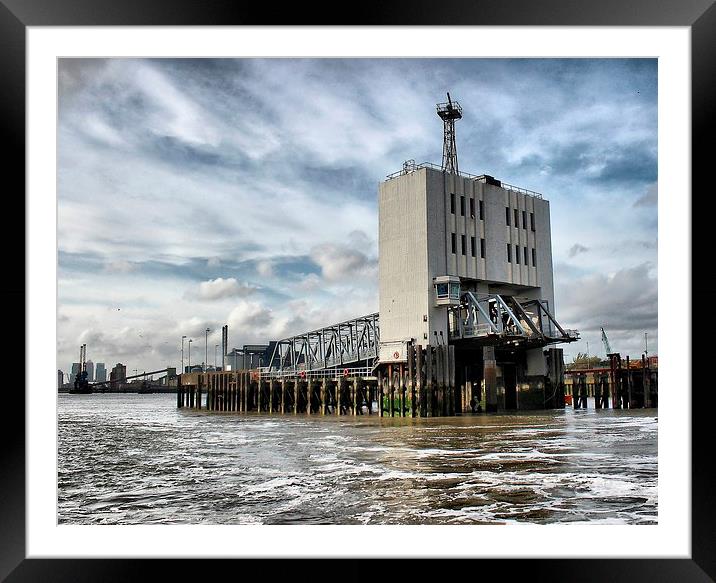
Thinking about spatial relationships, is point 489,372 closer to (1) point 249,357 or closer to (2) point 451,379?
(2) point 451,379

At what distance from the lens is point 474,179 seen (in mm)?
31125

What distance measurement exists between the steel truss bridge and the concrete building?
5 cm

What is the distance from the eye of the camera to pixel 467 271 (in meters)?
Result: 30.0

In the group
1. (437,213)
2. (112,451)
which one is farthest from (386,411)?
(112,451)

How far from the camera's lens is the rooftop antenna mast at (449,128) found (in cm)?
3712

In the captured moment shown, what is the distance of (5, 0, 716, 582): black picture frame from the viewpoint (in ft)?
18.0

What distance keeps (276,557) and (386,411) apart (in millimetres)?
24373

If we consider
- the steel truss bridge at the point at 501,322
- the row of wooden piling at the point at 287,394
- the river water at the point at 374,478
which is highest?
the steel truss bridge at the point at 501,322

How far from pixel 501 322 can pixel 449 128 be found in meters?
12.1

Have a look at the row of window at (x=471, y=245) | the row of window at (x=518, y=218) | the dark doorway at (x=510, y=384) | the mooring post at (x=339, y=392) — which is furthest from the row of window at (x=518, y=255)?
the mooring post at (x=339, y=392)

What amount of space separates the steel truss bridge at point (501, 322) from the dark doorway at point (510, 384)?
8.11 feet

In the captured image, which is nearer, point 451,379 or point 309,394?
point 451,379
